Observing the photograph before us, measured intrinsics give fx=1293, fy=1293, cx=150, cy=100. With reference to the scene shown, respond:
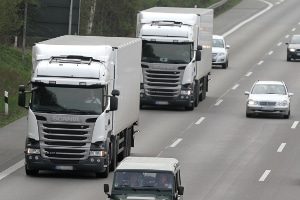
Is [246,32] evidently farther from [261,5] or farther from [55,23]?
[55,23]

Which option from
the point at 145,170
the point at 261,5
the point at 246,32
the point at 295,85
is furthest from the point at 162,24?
the point at 261,5

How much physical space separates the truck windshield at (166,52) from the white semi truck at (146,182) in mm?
23359

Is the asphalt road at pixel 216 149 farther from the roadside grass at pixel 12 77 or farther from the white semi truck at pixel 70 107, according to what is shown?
the roadside grass at pixel 12 77

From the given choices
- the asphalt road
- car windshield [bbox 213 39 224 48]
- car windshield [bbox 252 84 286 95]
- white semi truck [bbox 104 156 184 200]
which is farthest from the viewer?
car windshield [bbox 213 39 224 48]

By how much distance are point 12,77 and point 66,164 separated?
2032 centimetres

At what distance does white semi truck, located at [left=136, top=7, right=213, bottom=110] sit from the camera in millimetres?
49312

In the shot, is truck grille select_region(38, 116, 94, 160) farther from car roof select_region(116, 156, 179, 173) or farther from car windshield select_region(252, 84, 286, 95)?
car windshield select_region(252, 84, 286, 95)

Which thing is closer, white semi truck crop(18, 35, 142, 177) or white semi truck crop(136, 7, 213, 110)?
white semi truck crop(18, 35, 142, 177)

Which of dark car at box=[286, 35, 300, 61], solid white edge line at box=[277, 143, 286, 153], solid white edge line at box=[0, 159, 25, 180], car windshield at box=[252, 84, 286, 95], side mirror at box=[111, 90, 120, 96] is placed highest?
side mirror at box=[111, 90, 120, 96]

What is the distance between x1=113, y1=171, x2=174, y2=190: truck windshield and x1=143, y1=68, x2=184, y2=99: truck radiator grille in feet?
78.2

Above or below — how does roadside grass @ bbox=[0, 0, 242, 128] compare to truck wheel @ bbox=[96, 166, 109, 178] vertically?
below

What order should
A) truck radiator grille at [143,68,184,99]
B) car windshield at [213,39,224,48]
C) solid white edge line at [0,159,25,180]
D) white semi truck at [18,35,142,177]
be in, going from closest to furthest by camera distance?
white semi truck at [18,35,142,177] → solid white edge line at [0,159,25,180] → truck radiator grille at [143,68,184,99] → car windshield at [213,39,224,48]

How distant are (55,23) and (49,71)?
16555 millimetres

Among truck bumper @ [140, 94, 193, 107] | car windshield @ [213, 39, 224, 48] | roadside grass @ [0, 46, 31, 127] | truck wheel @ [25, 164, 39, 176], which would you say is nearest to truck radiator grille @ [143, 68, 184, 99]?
truck bumper @ [140, 94, 193, 107]
